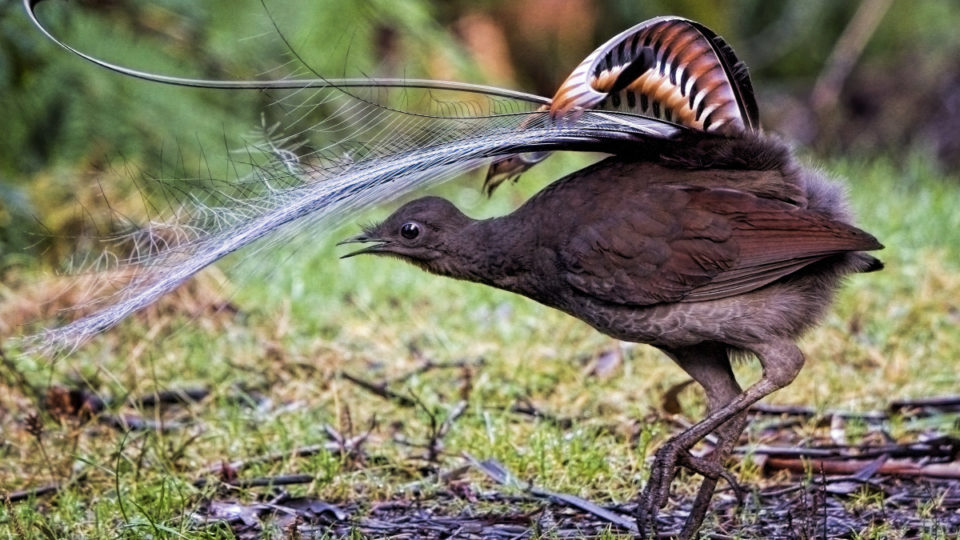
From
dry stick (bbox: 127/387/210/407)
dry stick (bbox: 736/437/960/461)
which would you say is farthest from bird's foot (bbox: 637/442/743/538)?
dry stick (bbox: 127/387/210/407)

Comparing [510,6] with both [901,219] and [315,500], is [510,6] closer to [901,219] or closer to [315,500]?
[901,219]

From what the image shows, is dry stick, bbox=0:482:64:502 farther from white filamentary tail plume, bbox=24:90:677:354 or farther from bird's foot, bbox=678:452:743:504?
bird's foot, bbox=678:452:743:504

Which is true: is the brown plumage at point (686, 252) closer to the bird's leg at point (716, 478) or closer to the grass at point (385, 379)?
the bird's leg at point (716, 478)

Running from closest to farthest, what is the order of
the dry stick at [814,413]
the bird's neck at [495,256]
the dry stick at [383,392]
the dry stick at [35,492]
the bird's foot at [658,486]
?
1. the bird's foot at [658,486]
2. the bird's neck at [495,256]
3. the dry stick at [35,492]
4. the dry stick at [814,413]
5. the dry stick at [383,392]

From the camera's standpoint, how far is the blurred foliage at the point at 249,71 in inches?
249

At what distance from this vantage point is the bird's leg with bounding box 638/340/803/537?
364 centimetres

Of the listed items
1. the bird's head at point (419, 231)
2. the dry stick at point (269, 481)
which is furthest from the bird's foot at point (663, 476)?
the dry stick at point (269, 481)

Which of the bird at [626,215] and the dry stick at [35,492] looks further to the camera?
the dry stick at [35,492]

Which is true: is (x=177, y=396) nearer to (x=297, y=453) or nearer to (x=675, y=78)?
(x=297, y=453)

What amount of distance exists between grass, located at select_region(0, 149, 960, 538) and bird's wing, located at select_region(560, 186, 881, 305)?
801 millimetres

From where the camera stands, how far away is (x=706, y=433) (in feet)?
12.1

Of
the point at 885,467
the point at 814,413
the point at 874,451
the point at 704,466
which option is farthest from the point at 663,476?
the point at 814,413

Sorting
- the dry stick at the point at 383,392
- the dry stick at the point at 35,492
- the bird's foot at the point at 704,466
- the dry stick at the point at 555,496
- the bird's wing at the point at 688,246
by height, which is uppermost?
the bird's wing at the point at 688,246

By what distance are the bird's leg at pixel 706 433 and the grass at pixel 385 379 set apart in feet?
1.62
